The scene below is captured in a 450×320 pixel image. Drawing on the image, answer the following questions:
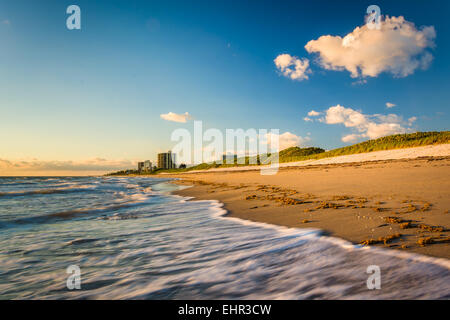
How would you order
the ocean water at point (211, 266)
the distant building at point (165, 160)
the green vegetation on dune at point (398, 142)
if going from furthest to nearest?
the distant building at point (165, 160), the green vegetation on dune at point (398, 142), the ocean water at point (211, 266)

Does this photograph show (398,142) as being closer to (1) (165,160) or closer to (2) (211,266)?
(2) (211,266)

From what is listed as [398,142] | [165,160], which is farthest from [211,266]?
[165,160]

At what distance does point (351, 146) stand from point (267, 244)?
→ 35835 millimetres

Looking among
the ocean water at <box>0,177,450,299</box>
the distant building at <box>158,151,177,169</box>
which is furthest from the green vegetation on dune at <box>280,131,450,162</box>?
the distant building at <box>158,151,177,169</box>

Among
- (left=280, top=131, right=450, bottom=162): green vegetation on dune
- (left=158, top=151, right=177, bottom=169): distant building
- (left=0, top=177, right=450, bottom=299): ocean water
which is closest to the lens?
(left=0, top=177, right=450, bottom=299): ocean water

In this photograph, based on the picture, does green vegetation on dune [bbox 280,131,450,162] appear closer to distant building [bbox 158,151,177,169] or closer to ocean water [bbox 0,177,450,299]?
ocean water [bbox 0,177,450,299]

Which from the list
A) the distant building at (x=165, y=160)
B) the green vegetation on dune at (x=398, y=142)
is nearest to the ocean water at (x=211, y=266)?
the green vegetation on dune at (x=398, y=142)

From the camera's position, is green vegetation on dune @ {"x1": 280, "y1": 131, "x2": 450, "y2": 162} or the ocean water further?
green vegetation on dune @ {"x1": 280, "y1": 131, "x2": 450, "y2": 162}

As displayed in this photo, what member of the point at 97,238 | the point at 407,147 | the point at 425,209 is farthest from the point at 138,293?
the point at 407,147

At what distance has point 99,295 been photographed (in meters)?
2.60

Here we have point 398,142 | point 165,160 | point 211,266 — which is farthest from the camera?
point 165,160

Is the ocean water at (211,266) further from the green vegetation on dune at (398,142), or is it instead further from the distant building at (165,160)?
the distant building at (165,160)
